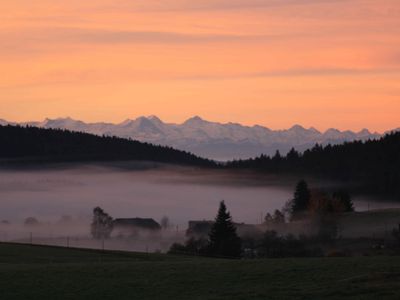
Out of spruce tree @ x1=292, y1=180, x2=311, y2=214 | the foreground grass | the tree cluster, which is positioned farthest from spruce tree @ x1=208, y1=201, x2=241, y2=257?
spruce tree @ x1=292, y1=180, x2=311, y2=214

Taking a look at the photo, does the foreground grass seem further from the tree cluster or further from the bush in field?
the bush in field

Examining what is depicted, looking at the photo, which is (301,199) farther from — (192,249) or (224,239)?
(224,239)

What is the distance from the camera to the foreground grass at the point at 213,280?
44.0 metres

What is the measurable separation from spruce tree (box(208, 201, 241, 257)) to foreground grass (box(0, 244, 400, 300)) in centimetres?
4375

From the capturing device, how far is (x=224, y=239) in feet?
339

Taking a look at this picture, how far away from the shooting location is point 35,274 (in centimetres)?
5284

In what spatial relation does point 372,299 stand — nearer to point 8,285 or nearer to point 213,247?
point 8,285

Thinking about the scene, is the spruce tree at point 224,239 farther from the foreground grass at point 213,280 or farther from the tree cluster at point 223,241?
the foreground grass at point 213,280

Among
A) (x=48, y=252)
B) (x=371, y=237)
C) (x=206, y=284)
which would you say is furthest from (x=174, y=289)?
(x=371, y=237)

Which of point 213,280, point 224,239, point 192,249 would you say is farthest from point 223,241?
point 213,280

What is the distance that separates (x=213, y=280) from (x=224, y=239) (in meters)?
54.0

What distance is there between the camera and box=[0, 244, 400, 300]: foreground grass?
44.0 metres

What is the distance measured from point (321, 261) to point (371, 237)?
250ft

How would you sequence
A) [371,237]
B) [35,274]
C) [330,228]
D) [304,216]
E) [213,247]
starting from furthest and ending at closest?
[304,216]
[330,228]
[371,237]
[213,247]
[35,274]
